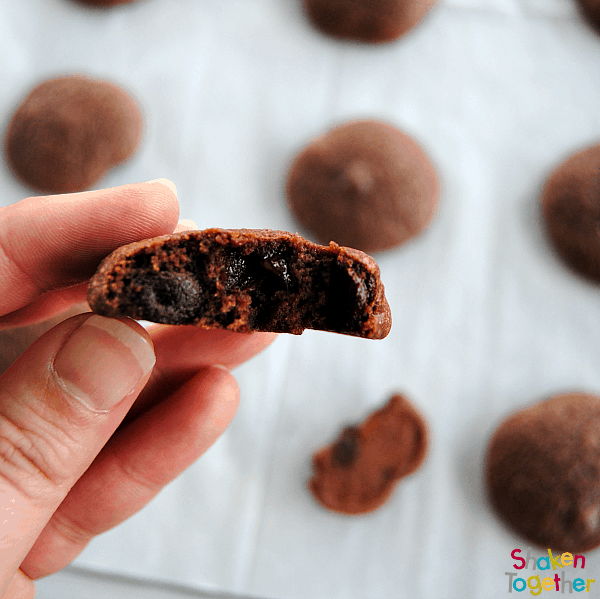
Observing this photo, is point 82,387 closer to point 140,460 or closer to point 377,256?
point 140,460

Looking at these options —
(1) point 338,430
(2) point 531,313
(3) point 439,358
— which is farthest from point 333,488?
(2) point 531,313

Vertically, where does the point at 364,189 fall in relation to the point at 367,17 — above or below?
below

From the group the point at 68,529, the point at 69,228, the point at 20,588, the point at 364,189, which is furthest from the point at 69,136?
the point at 20,588

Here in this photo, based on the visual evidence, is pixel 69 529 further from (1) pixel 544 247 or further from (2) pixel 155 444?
(1) pixel 544 247

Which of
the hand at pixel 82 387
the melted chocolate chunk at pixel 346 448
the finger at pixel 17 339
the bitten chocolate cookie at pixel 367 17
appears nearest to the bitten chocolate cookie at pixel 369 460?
the melted chocolate chunk at pixel 346 448

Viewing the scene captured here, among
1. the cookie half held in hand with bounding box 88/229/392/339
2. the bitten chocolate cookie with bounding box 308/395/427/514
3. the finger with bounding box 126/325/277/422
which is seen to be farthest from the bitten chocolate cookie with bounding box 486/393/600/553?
the cookie half held in hand with bounding box 88/229/392/339

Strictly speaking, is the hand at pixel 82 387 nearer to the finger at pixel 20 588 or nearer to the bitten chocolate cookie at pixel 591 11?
the finger at pixel 20 588
